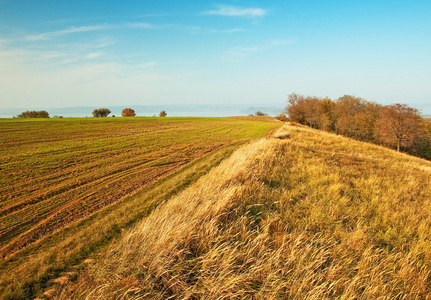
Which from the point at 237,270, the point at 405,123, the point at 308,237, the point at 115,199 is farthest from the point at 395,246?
the point at 405,123

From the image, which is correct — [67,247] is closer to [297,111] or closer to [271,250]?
[271,250]

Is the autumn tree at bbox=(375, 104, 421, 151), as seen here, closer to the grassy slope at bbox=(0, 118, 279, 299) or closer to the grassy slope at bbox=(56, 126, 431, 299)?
the grassy slope at bbox=(56, 126, 431, 299)

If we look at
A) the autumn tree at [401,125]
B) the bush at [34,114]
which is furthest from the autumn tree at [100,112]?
the autumn tree at [401,125]

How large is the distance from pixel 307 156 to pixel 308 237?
8954 mm

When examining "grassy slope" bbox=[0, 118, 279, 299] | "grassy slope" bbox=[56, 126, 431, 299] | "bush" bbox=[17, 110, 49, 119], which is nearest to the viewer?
"grassy slope" bbox=[56, 126, 431, 299]

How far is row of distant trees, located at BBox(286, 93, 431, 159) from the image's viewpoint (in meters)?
44.8

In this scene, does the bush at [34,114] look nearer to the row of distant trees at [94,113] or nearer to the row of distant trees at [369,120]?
the row of distant trees at [94,113]

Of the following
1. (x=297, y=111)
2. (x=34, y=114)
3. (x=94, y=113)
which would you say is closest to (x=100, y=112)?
(x=94, y=113)

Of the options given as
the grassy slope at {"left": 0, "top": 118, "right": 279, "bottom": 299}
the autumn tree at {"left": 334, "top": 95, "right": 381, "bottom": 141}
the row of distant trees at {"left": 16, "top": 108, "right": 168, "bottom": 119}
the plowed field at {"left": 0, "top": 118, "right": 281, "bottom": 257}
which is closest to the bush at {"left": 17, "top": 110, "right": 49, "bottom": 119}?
the row of distant trees at {"left": 16, "top": 108, "right": 168, "bottom": 119}

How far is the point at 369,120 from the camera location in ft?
182

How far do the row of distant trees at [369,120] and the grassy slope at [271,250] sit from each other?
48911 mm

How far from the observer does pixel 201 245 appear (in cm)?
453

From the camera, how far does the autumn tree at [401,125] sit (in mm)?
43875

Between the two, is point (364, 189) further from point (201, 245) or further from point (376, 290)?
point (201, 245)
